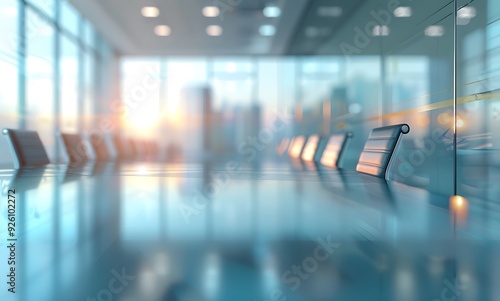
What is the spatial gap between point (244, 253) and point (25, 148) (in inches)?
104

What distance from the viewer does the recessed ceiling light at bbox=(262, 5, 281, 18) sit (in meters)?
7.18

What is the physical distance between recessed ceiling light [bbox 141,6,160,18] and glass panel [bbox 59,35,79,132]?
71.8 inches

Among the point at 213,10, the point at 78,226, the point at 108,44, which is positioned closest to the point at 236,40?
the point at 213,10

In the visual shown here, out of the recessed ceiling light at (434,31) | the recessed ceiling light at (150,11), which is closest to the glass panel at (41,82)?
the recessed ceiling light at (150,11)

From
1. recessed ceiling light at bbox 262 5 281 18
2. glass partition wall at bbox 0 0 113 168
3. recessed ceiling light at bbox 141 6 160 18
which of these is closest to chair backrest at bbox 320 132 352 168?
glass partition wall at bbox 0 0 113 168

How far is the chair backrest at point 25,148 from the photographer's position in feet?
A: 7.91

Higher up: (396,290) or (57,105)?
(57,105)

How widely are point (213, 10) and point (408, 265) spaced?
24.5ft

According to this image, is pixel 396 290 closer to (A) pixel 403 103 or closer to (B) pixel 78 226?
(B) pixel 78 226

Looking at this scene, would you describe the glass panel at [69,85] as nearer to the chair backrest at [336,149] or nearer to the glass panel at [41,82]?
the glass panel at [41,82]

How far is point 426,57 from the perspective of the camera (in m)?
3.27

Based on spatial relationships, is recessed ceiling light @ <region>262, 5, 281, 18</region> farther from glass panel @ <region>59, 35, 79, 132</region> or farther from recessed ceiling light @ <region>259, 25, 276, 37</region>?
glass panel @ <region>59, 35, 79, 132</region>

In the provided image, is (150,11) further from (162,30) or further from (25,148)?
(25,148)

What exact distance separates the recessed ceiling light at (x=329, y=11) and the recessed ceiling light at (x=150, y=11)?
3.27 m
